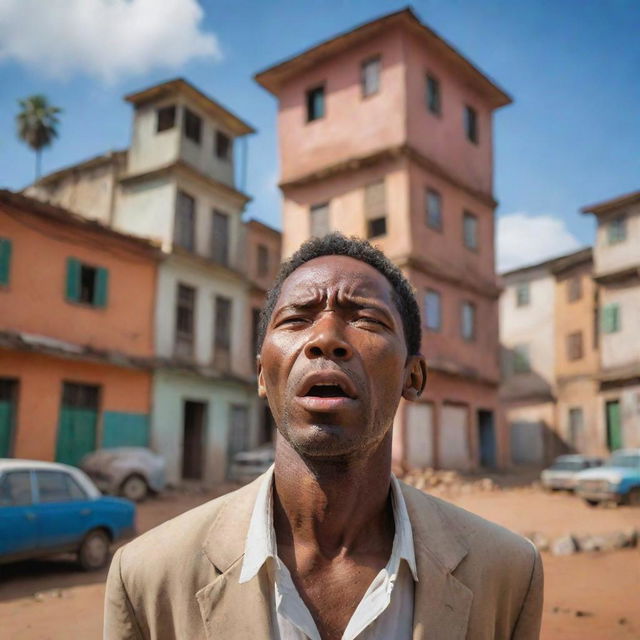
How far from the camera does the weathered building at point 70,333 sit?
1670cm

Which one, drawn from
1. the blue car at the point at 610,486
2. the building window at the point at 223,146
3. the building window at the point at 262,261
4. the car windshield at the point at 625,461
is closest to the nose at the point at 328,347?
the blue car at the point at 610,486

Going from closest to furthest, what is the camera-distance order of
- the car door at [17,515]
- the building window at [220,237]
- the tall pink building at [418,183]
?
the car door at [17,515]
the tall pink building at [418,183]
the building window at [220,237]

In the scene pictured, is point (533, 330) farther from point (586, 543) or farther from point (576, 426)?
point (586, 543)

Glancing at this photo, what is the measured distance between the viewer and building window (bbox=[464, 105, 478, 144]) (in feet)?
74.1

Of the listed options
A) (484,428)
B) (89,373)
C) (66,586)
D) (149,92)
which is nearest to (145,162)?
(149,92)

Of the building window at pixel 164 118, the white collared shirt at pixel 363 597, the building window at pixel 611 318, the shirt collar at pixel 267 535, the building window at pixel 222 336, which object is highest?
the building window at pixel 164 118

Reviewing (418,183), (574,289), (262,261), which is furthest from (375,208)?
(574,289)

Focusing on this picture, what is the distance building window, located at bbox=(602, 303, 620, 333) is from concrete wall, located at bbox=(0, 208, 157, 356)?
66.1 feet

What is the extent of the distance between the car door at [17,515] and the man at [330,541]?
7.31 m

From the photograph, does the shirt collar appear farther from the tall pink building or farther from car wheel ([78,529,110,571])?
the tall pink building

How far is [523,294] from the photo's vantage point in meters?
37.1

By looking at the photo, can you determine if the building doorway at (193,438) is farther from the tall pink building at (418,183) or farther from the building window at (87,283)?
the tall pink building at (418,183)

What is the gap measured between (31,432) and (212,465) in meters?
7.46

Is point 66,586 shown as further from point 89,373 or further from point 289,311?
point 89,373
